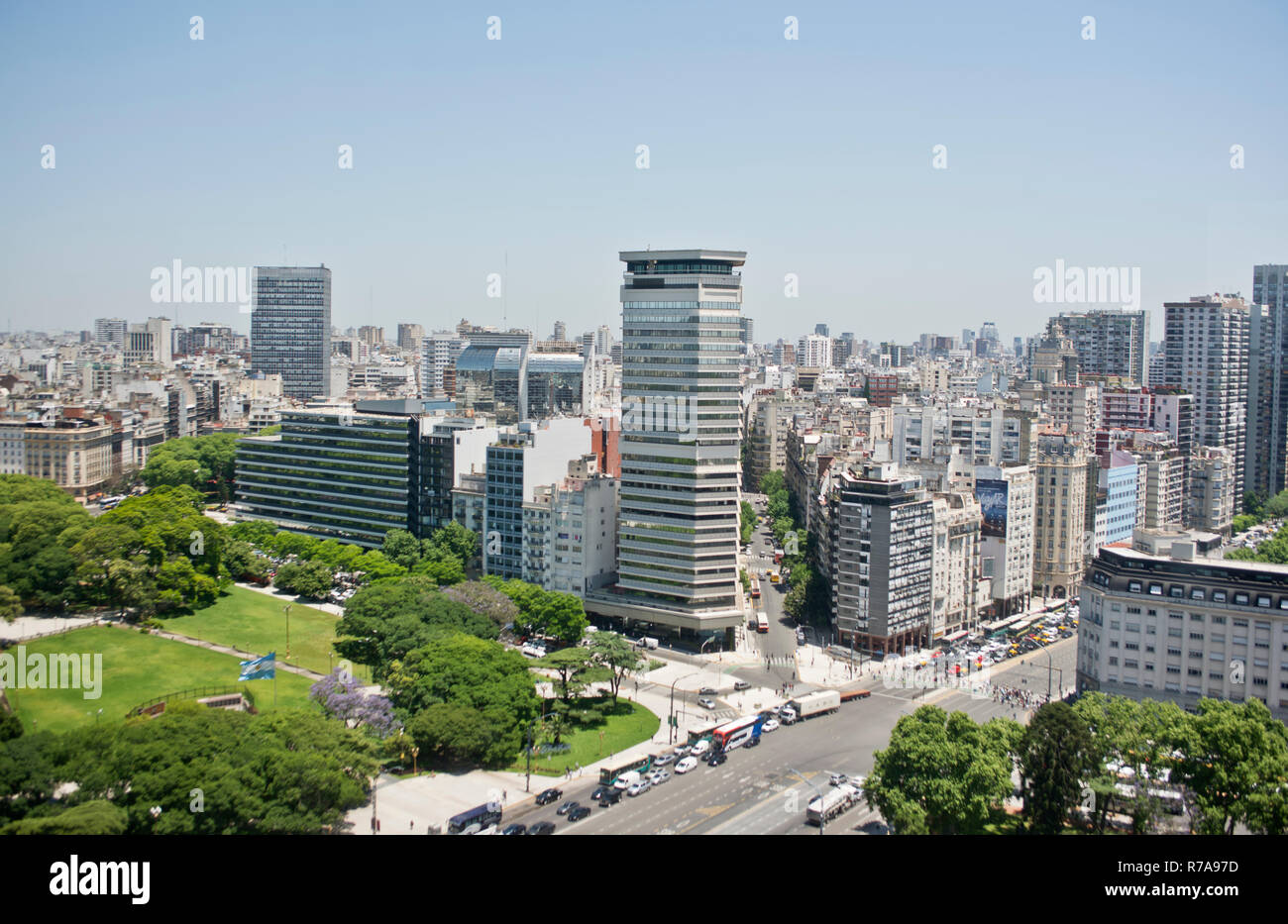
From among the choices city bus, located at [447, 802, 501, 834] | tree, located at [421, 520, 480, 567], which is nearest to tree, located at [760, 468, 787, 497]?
tree, located at [421, 520, 480, 567]

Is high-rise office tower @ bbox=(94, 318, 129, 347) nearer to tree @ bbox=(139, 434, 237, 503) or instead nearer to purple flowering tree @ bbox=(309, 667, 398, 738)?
tree @ bbox=(139, 434, 237, 503)

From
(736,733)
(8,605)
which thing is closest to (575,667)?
(736,733)

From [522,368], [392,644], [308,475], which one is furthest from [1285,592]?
[522,368]

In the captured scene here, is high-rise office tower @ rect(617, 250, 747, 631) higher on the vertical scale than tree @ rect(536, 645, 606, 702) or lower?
higher

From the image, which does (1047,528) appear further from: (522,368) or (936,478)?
(522,368)

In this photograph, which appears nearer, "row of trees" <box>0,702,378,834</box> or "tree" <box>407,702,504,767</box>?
"row of trees" <box>0,702,378,834</box>
